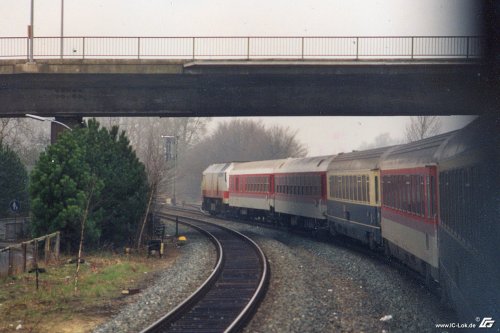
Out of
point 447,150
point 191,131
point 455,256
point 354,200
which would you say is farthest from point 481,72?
point 191,131

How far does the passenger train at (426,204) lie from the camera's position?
709cm

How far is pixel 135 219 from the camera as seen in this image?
87.1 feet

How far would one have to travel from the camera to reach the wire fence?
18.3m

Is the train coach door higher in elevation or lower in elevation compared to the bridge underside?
lower

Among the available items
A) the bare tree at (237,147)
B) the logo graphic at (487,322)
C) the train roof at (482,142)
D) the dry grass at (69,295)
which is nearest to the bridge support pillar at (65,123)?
the dry grass at (69,295)

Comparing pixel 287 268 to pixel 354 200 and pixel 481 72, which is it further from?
pixel 481 72

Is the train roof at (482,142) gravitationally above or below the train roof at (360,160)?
below

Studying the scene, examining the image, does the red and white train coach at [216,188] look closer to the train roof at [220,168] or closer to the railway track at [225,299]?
the train roof at [220,168]

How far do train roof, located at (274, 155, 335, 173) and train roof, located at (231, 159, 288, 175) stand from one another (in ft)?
3.08

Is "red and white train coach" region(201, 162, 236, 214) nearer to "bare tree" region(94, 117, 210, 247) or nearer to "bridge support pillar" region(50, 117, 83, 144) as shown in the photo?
"bare tree" region(94, 117, 210, 247)

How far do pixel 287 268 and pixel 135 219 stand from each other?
8293mm

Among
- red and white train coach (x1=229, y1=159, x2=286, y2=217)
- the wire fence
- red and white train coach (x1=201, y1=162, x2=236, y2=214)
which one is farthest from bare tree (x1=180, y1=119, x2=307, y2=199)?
the wire fence

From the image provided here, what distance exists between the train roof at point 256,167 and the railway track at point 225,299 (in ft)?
55.3

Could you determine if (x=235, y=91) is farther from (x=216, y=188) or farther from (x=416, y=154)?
(x=216, y=188)
